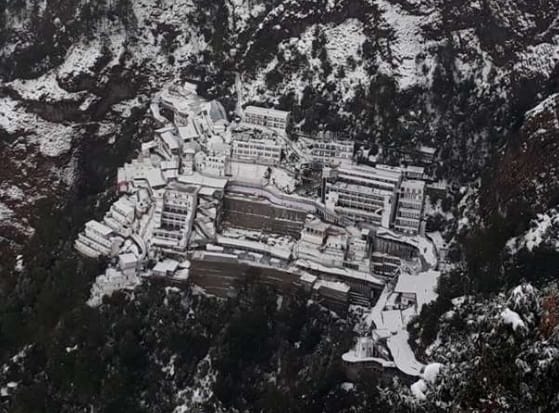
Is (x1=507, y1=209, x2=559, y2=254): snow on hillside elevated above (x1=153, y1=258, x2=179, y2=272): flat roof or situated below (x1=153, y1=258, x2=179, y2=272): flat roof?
above

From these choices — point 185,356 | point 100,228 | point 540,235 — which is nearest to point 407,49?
point 540,235

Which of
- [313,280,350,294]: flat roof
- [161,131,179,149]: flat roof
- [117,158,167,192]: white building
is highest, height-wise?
[161,131,179,149]: flat roof

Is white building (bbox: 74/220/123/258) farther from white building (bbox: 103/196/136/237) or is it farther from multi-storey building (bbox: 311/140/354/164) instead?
multi-storey building (bbox: 311/140/354/164)

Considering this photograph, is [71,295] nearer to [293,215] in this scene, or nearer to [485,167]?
[293,215]

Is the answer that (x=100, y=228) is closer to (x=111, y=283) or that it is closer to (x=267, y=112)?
(x=111, y=283)

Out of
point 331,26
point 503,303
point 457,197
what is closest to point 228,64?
point 331,26

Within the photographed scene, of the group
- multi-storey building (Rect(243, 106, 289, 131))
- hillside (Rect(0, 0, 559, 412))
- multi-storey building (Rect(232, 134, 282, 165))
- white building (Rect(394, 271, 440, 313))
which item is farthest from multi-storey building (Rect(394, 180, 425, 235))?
multi-storey building (Rect(243, 106, 289, 131))

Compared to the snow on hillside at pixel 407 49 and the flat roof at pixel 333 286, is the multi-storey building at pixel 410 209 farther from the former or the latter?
the snow on hillside at pixel 407 49
